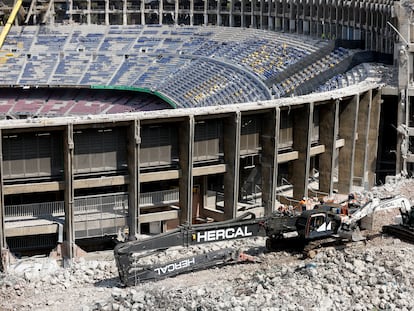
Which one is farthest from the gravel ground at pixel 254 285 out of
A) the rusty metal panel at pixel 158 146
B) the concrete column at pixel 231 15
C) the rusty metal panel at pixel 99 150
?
the concrete column at pixel 231 15

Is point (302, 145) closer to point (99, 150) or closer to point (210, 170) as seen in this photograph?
point (210, 170)

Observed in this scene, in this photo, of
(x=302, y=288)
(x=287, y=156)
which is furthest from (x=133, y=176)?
(x=302, y=288)

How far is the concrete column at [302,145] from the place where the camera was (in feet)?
175

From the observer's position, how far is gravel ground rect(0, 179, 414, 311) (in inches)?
1476

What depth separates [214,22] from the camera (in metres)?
115

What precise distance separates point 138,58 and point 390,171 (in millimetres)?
48613

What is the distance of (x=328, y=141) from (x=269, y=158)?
5469mm

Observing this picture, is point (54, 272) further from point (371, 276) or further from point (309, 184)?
point (309, 184)

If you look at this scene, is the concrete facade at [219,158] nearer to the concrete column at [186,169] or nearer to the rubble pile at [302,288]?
the concrete column at [186,169]

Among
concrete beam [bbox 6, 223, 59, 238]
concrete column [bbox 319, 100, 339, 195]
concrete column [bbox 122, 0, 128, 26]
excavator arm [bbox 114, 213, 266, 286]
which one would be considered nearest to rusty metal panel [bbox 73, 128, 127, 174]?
concrete beam [bbox 6, 223, 59, 238]

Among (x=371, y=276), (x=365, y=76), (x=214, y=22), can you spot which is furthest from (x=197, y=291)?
(x=214, y=22)

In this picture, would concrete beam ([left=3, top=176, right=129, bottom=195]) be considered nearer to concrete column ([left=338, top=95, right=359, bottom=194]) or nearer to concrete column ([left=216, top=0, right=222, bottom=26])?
concrete column ([left=338, top=95, right=359, bottom=194])

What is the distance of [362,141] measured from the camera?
59812mm

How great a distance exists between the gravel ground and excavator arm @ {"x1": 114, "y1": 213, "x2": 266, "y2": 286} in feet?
1.43
